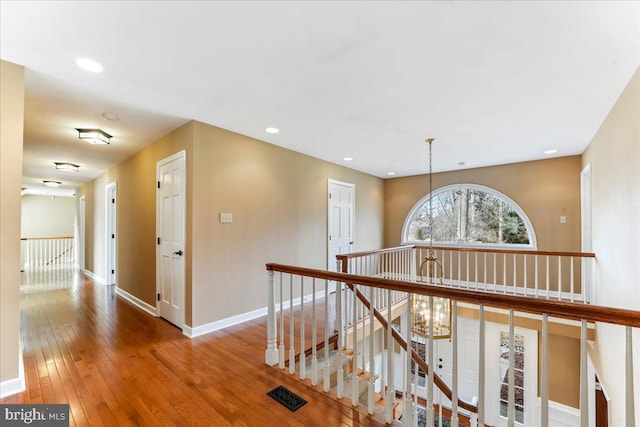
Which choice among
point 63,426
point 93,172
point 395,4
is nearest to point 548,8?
point 395,4

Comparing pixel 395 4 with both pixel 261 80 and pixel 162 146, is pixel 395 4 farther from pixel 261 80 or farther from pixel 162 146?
pixel 162 146

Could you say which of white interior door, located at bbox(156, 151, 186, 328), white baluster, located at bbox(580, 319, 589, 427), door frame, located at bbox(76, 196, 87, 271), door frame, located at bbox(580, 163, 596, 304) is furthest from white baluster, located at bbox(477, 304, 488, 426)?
door frame, located at bbox(76, 196, 87, 271)

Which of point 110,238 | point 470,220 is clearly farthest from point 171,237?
point 470,220

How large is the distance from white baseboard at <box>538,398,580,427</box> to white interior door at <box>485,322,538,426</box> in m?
0.26

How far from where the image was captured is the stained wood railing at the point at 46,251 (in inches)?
319

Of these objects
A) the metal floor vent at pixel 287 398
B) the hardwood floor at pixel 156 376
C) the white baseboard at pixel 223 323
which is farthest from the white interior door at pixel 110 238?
the metal floor vent at pixel 287 398

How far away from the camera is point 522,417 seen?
4906mm

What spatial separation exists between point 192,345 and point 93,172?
5307 mm

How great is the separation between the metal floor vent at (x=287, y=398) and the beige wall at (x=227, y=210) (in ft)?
4.87

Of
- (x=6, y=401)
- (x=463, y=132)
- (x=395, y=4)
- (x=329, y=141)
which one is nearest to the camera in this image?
(x=395, y=4)

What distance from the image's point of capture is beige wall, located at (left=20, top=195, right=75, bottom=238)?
9492 mm

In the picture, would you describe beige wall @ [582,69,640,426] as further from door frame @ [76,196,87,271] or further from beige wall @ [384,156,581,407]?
door frame @ [76,196,87,271]

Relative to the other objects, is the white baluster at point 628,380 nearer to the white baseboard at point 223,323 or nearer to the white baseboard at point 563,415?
the white baseboard at point 223,323

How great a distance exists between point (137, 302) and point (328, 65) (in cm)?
450
